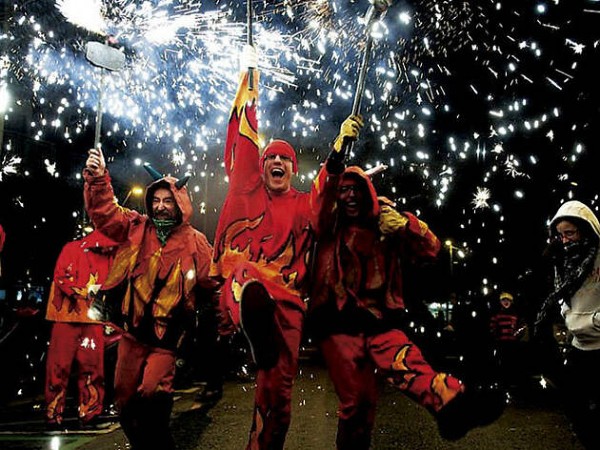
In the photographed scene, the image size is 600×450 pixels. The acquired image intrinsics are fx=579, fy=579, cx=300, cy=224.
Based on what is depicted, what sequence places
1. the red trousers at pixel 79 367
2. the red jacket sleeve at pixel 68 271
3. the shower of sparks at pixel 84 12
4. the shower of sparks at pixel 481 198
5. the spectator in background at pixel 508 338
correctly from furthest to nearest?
the shower of sparks at pixel 481 198
the spectator in background at pixel 508 338
the shower of sparks at pixel 84 12
the red jacket sleeve at pixel 68 271
the red trousers at pixel 79 367

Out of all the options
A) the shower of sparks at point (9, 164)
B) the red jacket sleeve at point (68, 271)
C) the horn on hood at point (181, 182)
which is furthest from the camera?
the shower of sparks at point (9, 164)

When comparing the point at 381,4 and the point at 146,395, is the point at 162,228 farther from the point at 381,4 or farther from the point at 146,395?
the point at 381,4

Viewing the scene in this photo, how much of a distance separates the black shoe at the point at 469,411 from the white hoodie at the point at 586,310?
1.18 m

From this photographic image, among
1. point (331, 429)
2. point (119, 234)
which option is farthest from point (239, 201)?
point (331, 429)

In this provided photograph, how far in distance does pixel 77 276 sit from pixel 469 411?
515 cm

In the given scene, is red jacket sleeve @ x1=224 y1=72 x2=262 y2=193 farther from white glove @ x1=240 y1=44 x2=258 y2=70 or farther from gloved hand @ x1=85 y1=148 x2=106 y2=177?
gloved hand @ x1=85 y1=148 x2=106 y2=177

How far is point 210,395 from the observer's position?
8062 millimetres

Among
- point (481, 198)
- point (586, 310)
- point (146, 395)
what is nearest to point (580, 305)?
point (586, 310)

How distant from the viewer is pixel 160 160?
19.5 meters

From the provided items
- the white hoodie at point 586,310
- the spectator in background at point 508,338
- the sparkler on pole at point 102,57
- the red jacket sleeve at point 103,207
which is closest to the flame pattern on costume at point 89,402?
the red jacket sleeve at point 103,207

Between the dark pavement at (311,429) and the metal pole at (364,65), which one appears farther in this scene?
the dark pavement at (311,429)

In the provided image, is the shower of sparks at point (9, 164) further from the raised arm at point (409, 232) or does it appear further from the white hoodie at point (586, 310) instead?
the white hoodie at point (586, 310)

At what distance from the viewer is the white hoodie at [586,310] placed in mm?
4250

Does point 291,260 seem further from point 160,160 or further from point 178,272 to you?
point 160,160
